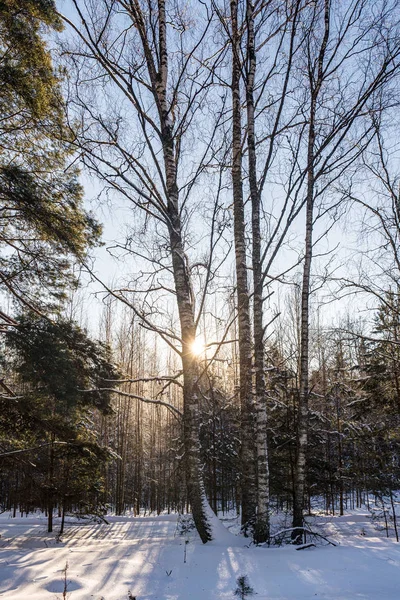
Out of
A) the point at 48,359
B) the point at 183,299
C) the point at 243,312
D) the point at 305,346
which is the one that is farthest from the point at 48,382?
the point at 305,346

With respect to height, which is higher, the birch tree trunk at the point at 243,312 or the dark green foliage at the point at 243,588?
the birch tree trunk at the point at 243,312

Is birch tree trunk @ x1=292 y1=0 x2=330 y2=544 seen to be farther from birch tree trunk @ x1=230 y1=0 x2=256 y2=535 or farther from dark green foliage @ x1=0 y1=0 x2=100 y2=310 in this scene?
dark green foliage @ x1=0 y1=0 x2=100 y2=310

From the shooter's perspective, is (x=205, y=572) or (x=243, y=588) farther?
(x=205, y=572)

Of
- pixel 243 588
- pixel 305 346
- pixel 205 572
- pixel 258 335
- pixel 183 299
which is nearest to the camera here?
pixel 243 588

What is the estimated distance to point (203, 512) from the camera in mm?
6164

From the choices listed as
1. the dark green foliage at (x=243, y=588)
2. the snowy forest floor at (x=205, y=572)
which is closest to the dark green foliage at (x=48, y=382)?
the snowy forest floor at (x=205, y=572)

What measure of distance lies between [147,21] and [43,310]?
19.3ft

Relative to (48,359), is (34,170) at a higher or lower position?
higher

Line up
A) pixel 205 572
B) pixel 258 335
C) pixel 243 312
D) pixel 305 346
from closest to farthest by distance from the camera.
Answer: pixel 205 572, pixel 258 335, pixel 243 312, pixel 305 346

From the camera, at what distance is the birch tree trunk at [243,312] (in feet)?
22.6

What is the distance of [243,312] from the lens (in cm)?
695

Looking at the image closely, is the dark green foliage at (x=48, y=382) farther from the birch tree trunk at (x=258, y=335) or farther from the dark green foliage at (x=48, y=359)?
the birch tree trunk at (x=258, y=335)

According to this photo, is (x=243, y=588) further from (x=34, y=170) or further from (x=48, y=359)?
(x=34, y=170)

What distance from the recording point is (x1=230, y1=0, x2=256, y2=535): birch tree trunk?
6895 millimetres
